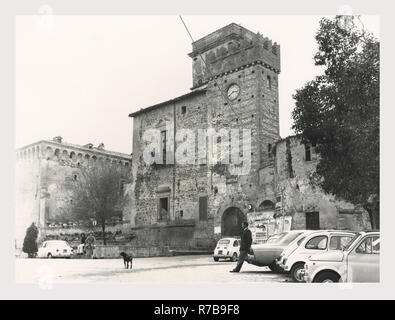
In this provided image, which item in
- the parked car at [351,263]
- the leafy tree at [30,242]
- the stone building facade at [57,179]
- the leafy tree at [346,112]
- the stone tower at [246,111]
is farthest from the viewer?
the stone tower at [246,111]

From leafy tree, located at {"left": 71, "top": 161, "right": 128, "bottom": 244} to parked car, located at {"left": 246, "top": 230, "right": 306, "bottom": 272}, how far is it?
13.4 m

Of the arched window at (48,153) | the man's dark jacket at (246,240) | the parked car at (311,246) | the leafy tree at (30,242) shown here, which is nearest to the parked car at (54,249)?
the leafy tree at (30,242)

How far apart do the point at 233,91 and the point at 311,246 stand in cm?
1608

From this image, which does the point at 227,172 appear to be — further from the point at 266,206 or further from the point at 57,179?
the point at 57,179

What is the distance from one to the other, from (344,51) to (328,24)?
3.22ft

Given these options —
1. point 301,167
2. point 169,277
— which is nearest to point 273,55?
point 301,167

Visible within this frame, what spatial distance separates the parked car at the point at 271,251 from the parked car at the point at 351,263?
11.0 ft

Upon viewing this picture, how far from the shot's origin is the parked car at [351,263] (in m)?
8.98

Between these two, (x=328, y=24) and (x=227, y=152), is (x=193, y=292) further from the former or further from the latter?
(x=227, y=152)

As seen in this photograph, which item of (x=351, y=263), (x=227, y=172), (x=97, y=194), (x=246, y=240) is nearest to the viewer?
(x=351, y=263)

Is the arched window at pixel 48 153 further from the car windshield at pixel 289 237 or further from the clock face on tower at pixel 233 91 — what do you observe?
the car windshield at pixel 289 237

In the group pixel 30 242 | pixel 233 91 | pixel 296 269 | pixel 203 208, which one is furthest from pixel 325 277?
pixel 233 91

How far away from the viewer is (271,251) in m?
12.6
